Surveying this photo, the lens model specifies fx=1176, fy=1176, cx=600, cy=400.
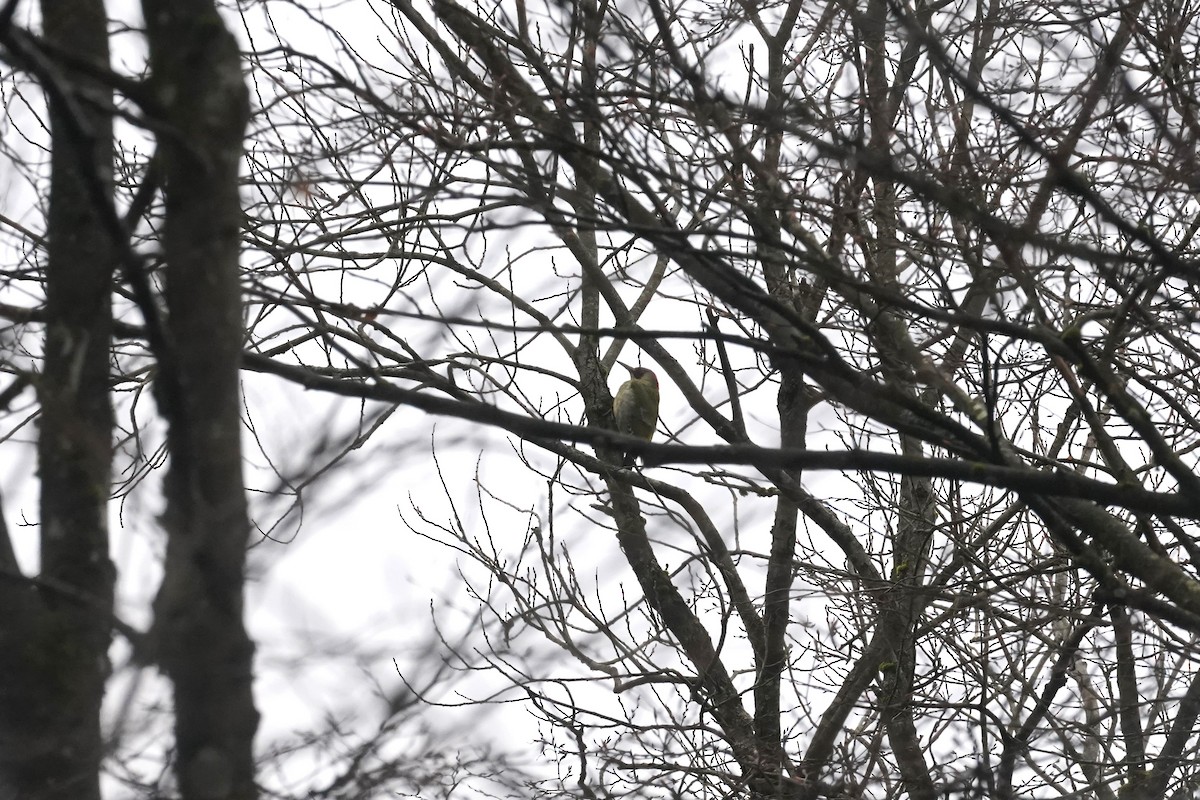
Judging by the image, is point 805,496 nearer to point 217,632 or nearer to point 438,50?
point 438,50

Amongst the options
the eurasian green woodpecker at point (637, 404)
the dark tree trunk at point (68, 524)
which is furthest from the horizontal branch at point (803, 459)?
the eurasian green woodpecker at point (637, 404)

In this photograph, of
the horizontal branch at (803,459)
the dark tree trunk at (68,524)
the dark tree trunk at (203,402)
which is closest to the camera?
the dark tree trunk at (203,402)

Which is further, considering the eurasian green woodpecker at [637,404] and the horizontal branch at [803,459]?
the eurasian green woodpecker at [637,404]

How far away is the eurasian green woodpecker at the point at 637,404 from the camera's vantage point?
407 inches

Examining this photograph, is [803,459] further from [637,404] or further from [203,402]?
[637,404]

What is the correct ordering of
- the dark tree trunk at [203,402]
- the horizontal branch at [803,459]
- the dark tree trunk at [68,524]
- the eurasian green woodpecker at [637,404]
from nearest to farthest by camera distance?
the dark tree trunk at [203,402] < the dark tree trunk at [68,524] < the horizontal branch at [803,459] < the eurasian green woodpecker at [637,404]

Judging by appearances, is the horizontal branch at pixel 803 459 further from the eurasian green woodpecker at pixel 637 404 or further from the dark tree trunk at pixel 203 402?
the eurasian green woodpecker at pixel 637 404

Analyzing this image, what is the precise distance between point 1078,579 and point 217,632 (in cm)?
473

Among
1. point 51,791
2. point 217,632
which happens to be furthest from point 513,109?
point 51,791

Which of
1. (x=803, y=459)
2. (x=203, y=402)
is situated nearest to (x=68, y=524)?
(x=203, y=402)

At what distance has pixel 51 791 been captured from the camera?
7.50 feet

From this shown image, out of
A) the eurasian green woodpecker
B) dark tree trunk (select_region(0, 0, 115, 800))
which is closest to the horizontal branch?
dark tree trunk (select_region(0, 0, 115, 800))

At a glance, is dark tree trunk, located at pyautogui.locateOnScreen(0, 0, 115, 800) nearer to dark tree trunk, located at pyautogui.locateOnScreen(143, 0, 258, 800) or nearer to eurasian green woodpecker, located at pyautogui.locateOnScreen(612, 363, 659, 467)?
dark tree trunk, located at pyautogui.locateOnScreen(143, 0, 258, 800)

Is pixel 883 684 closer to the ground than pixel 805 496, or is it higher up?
closer to the ground
